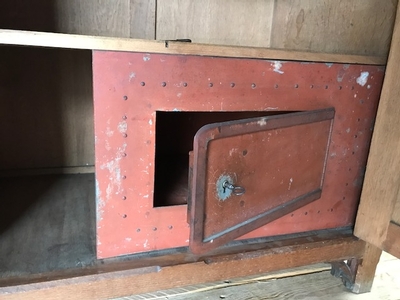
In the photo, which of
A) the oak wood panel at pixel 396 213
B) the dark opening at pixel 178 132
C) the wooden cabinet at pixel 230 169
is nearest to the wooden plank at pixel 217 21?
the dark opening at pixel 178 132

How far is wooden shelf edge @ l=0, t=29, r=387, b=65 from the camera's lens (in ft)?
2.42

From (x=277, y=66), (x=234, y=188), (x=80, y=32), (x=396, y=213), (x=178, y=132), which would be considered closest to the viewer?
(x=234, y=188)

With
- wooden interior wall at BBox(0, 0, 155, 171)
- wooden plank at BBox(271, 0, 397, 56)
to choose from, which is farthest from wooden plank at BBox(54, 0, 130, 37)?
wooden plank at BBox(271, 0, 397, 56)

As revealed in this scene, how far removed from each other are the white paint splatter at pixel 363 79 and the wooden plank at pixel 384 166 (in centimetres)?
5

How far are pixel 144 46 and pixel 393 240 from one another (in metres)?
0.90

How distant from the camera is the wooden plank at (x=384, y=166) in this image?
3.37ft

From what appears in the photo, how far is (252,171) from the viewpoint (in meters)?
0.87

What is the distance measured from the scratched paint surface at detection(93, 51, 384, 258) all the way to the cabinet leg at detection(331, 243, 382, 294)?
298mm

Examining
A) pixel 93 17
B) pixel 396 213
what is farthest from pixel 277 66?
pixel 93 17

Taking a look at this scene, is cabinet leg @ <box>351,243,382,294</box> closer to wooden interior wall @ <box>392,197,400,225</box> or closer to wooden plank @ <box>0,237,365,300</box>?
wooden plank @ <box>0,237,365,300</box>

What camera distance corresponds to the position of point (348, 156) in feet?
3.72

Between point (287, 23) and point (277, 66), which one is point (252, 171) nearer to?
point (277, 66)

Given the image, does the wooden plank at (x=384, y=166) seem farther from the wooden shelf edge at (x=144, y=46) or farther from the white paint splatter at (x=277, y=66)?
the white paint splatter at (x=277, y=66)

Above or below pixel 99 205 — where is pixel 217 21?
above
